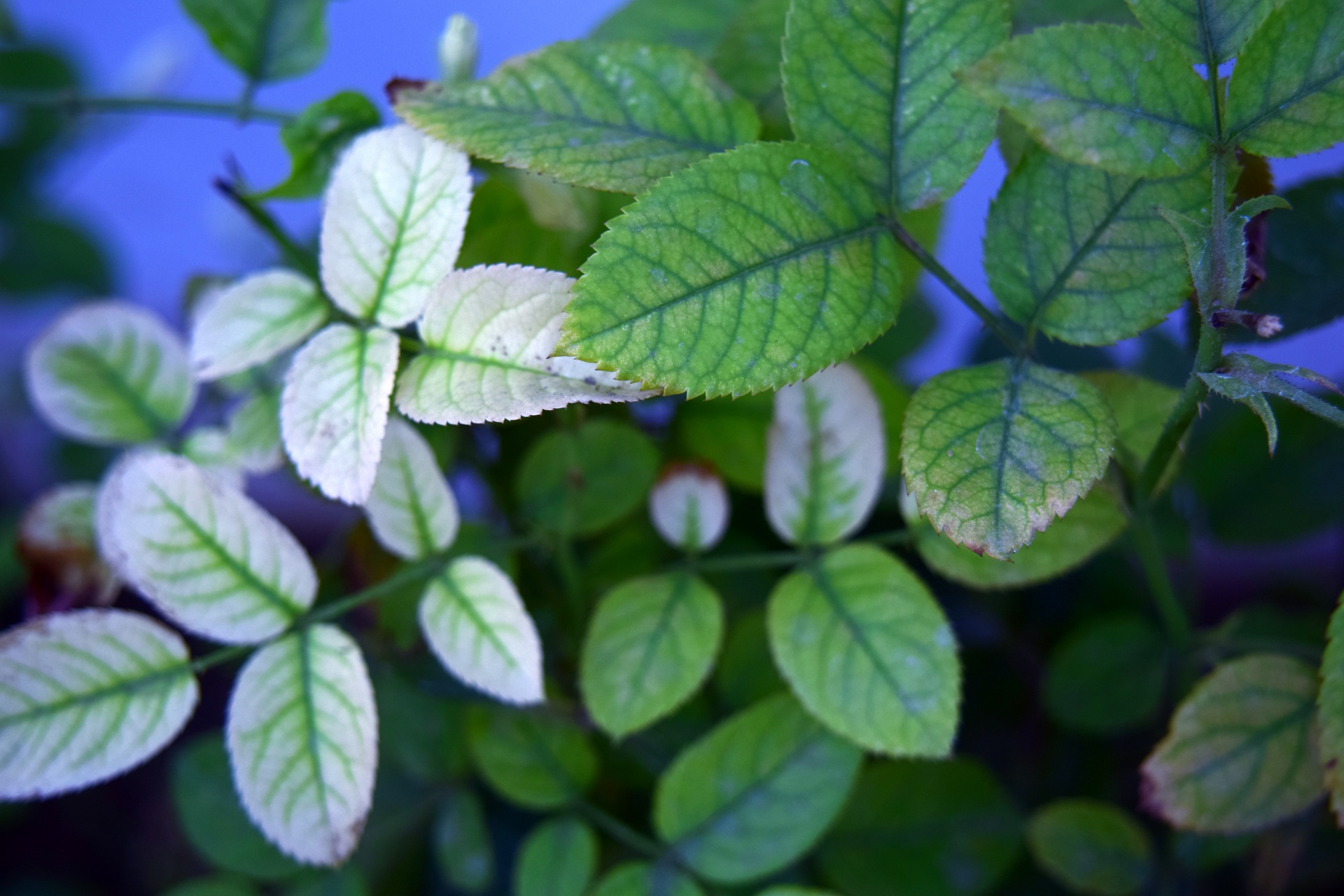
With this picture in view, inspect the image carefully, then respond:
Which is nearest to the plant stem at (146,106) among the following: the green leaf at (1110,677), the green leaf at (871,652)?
the green leaf at (871,652)

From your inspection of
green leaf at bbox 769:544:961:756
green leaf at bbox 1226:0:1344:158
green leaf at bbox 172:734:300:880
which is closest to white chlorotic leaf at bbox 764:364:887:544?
green leaf at bbox 769:544:961:756

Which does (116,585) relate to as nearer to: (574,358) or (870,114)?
(574,358)

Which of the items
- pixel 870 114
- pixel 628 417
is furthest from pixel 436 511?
Answer: pixel 870 114

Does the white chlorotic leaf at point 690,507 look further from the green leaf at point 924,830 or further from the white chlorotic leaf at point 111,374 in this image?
the white chlorotic leaf at point 111,374

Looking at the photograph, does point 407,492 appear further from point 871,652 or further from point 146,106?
point 146,106

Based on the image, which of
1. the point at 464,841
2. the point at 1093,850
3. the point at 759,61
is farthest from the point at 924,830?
the point at 759,61
